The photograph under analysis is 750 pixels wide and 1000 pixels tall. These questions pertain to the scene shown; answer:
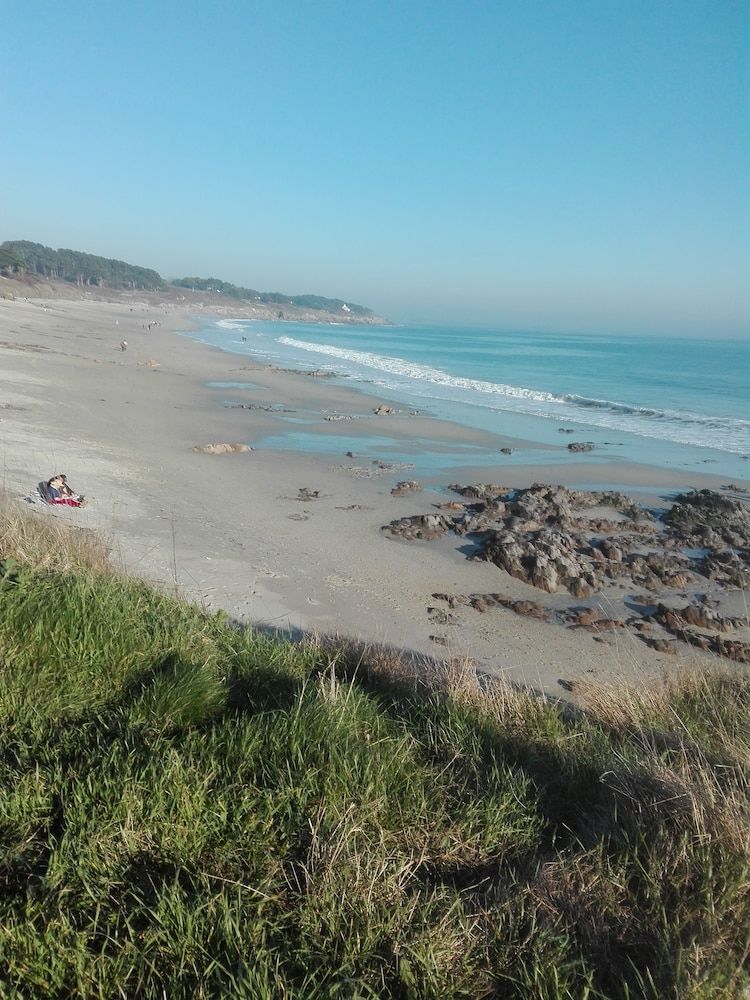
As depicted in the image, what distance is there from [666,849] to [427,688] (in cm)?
219

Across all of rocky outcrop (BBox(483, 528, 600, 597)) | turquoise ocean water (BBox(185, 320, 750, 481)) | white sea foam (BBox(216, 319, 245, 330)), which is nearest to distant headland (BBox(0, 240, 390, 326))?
white sea foam (BBox(216, 319, 245, 330))

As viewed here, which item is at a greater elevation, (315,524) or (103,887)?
(103,887)

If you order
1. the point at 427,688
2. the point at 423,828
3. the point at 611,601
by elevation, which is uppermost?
the point at 423,828

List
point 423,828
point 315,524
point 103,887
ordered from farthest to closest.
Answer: point 315,524 < point 423,828 < point 103,887

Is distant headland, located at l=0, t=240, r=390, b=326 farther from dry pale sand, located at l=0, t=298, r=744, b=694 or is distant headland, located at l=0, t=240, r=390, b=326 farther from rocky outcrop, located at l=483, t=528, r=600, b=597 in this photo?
rocky outcrop, located at l=483, t=528, r=600, b=597

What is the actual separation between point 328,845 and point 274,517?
8.92 metres

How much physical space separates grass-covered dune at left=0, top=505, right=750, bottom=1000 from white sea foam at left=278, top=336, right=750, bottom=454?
2003 cm

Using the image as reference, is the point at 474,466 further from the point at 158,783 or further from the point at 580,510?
the point at 158,783

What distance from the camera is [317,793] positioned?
2.56 metres

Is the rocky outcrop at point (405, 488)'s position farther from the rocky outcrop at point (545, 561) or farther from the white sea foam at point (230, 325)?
the white sea foam at point (230, 325)

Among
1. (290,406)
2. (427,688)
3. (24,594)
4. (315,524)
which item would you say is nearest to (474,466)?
(315,524)

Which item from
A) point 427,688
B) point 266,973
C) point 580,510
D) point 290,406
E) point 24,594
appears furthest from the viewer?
point 290,406

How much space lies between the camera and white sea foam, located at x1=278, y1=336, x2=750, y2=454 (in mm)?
22641

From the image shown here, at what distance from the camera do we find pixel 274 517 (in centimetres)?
1104
